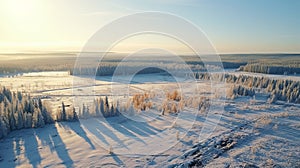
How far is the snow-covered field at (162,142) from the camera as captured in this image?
241 inches

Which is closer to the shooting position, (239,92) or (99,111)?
(99,111)

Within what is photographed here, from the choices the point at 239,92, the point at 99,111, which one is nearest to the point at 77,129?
the point at 99,111

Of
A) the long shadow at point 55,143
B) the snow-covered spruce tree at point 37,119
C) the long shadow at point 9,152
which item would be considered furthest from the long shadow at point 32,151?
the snow-covered spruce tree at point 37,119

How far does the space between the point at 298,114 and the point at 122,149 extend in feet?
28.8

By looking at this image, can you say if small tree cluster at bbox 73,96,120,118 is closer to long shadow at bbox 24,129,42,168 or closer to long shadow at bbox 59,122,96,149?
long shadow at bbox 59,122,96,149

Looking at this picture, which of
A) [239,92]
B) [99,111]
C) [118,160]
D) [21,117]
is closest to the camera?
[118,160]

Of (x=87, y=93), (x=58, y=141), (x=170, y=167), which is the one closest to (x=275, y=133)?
(x=170, y=167)

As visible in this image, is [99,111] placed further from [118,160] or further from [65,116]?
[118,160]

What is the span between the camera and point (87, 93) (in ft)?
49.6

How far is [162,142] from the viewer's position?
24.3ft

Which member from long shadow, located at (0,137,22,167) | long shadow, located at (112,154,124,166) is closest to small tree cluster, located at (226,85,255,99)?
long shadow, located at (112,154,124,166)

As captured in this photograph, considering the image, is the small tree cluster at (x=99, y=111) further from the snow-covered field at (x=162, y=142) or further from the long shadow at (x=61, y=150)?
the long shadow at (x=61, y=150)

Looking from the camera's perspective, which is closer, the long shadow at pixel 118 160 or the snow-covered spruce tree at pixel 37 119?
the long shadow at pixel 118 160

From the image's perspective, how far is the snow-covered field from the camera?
6121mm
